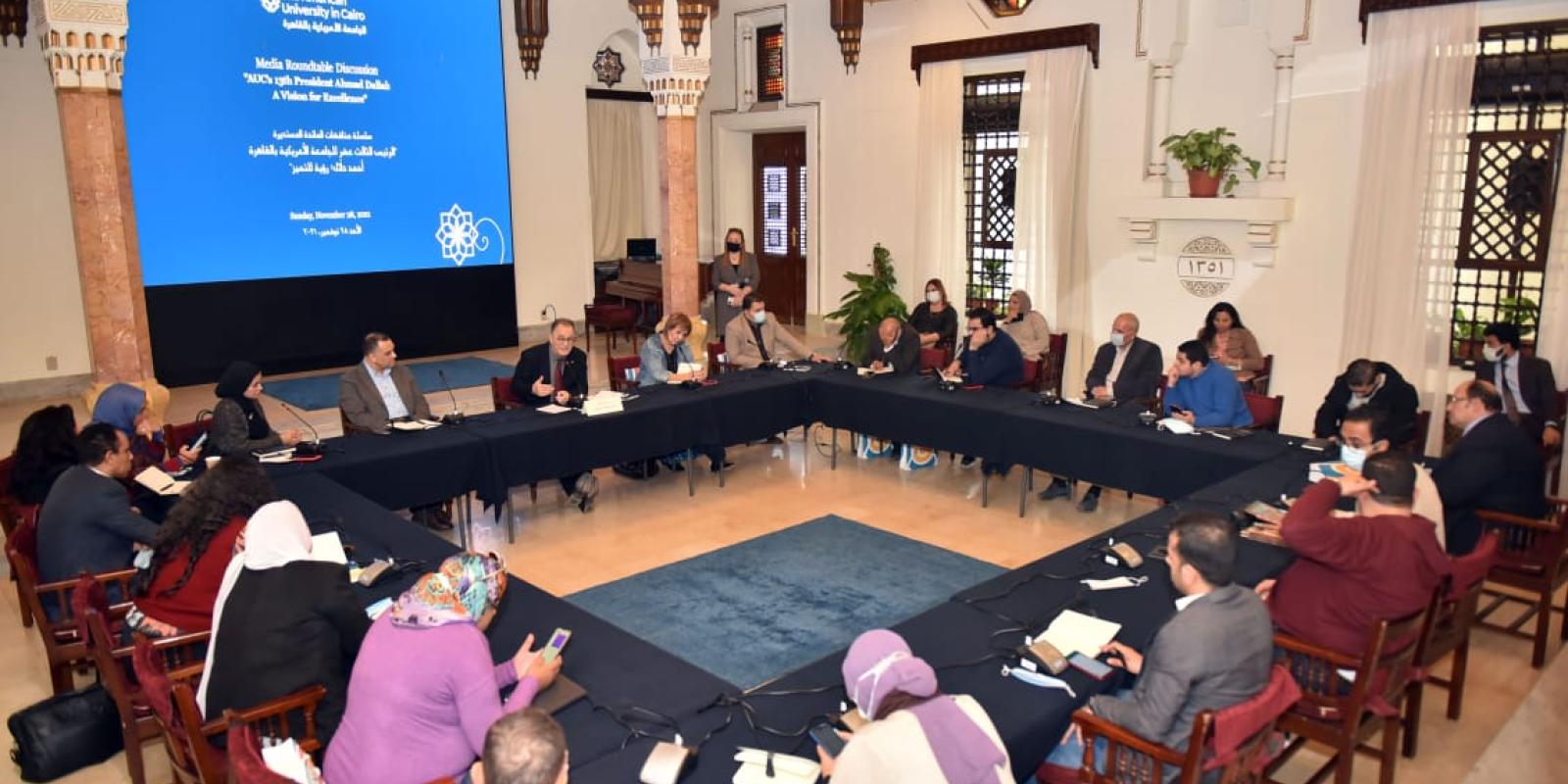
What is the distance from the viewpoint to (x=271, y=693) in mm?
3090

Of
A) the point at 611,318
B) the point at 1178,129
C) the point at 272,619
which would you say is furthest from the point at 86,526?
the point at 1178,129

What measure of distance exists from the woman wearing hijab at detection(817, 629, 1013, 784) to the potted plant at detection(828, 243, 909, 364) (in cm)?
849

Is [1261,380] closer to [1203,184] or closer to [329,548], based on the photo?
[1203,184]

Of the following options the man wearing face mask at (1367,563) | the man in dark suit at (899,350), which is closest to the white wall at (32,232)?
the man in dark suit at (899,350)

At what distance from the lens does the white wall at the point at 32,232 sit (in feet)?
31.4

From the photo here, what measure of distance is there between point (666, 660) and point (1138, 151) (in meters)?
7.37

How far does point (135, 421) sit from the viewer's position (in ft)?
Answer: 17.6

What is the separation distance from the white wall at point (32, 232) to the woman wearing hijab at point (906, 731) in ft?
33.3

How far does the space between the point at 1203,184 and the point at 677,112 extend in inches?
176

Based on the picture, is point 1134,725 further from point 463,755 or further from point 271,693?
point 271,693

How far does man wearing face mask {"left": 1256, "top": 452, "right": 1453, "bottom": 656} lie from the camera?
3.46 m

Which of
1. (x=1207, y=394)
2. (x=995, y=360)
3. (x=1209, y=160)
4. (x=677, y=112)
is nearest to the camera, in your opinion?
(x=1207, y=394)

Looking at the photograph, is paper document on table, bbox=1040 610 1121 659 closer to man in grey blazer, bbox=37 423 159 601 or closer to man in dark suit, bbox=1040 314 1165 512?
man in grey blazer, bbox=37 423 159 601

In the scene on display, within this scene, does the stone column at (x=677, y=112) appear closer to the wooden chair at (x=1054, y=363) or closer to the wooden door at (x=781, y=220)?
the wooden chair at (x=1054, y=363)
